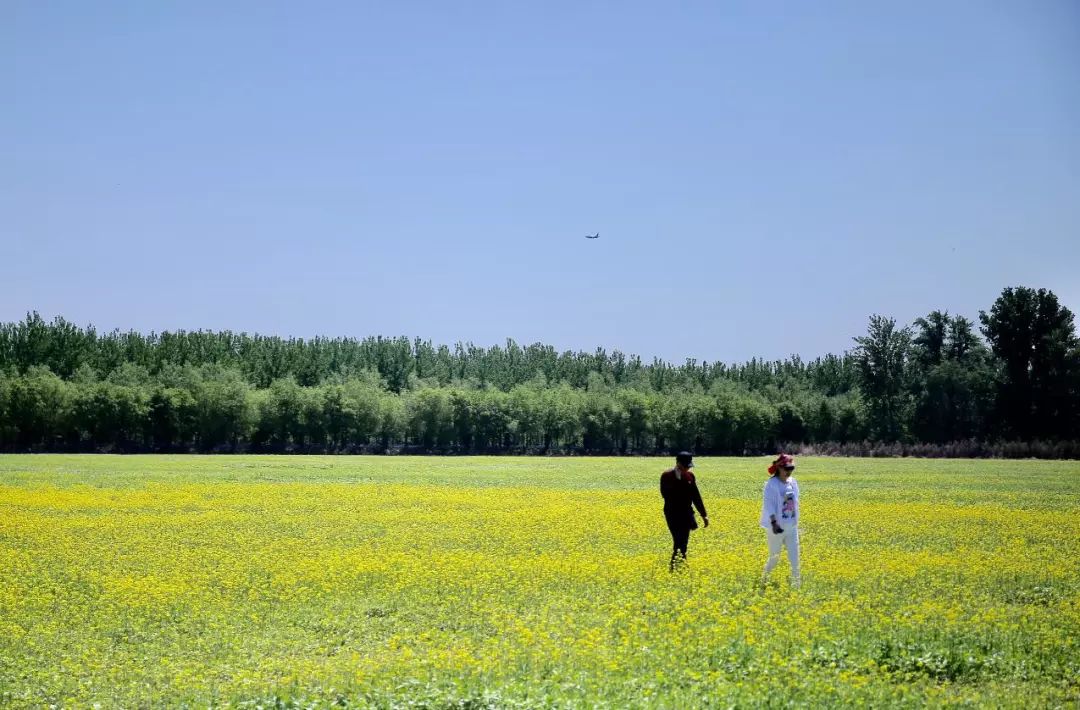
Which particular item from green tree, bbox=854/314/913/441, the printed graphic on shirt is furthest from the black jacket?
green tree, bbox=854/314/913/441

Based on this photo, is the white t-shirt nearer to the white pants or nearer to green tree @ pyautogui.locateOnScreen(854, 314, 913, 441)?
the white pants

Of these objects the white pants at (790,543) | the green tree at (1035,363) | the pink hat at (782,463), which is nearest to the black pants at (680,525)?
the white pants at (790,543)

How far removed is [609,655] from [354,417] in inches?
5253

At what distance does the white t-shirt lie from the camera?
18.2 meters

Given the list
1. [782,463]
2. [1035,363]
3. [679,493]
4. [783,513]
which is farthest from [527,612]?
[1035,363]

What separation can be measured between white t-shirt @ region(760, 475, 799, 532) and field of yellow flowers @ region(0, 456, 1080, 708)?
50.1 inches

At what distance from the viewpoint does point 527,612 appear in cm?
1695

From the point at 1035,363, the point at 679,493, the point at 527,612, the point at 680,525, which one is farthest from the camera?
the point at 1035,363

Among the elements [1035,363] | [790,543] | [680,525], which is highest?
[1035,363]

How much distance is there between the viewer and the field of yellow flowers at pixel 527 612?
12.3 m

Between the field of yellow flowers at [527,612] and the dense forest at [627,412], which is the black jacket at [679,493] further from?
the dense forest at [627,412]

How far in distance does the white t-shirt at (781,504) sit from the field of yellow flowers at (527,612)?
4.17ft

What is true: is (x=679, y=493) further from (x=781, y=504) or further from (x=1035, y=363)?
(x=1035, y=363)

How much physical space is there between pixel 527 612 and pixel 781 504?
5.27 metres
